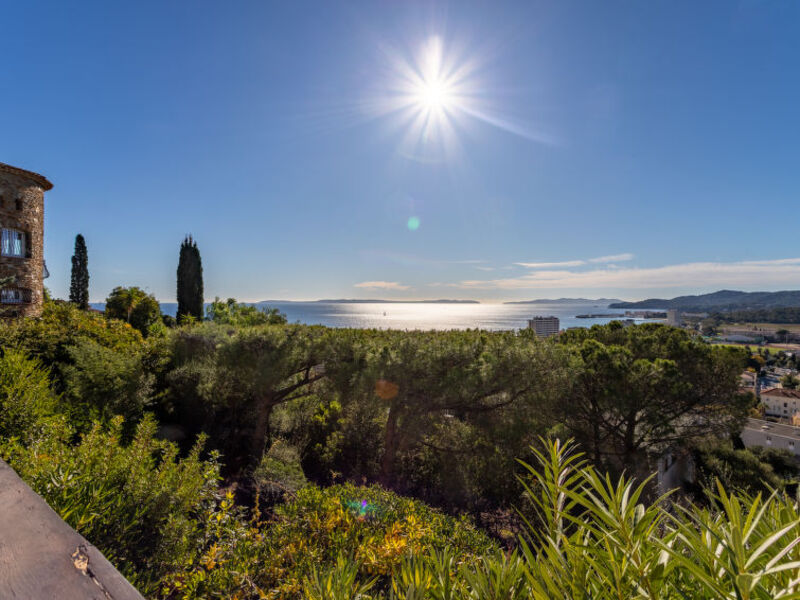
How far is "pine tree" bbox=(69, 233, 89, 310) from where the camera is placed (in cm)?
2370

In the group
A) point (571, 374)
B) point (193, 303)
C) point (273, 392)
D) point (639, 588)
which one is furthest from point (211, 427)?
point (193, 303)

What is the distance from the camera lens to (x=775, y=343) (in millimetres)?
72562

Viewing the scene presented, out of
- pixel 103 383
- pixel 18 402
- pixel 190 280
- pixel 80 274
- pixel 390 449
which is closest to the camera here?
pixel 18 402

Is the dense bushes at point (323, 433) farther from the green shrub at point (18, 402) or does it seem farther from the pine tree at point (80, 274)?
the pine tree at point (80, 274)

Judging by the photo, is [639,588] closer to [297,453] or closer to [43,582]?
[43,582]

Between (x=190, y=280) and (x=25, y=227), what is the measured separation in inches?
373

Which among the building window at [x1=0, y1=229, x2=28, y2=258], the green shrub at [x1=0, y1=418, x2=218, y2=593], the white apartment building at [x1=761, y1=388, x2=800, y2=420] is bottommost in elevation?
the white apartment building at [x1=761, y1=388, x2=800, y2=420]

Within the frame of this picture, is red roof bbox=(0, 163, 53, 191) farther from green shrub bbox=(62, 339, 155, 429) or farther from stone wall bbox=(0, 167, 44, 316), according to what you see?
green shrub bbox=(62, 339, 155, 429)

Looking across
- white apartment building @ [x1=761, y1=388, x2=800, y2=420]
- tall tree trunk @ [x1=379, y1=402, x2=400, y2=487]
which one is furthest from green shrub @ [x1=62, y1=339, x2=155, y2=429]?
white apartment building @ [x1=761, y1=388, x2=800, y2=420]

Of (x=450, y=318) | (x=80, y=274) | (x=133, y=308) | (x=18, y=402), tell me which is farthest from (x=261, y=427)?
(x=450, y=318)

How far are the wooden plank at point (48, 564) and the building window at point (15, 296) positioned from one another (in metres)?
15.9

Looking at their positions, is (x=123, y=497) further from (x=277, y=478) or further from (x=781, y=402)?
(x=781, y=402)

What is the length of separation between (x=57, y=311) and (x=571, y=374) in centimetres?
1420

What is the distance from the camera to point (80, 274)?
79.0 ft
